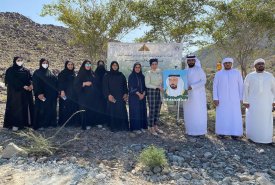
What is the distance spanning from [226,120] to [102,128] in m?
2.48

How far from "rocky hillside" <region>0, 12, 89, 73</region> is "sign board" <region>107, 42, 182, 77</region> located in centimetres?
1751

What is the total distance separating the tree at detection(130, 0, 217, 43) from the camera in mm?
10273

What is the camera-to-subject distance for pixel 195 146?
6.84 metres

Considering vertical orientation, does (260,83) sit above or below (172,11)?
below

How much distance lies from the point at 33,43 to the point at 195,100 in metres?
28.0

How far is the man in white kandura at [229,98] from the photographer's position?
7.25m

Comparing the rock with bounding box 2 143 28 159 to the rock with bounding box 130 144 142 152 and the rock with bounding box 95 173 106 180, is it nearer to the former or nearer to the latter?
the rock with bounding box 95 173 106 180

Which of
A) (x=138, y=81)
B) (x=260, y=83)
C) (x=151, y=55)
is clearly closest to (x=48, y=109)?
(x=138, y=81)

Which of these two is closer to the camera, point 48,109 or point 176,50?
point 48,109

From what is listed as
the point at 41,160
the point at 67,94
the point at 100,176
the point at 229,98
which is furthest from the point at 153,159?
the point at 67,94

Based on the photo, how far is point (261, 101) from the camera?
23.5 feet

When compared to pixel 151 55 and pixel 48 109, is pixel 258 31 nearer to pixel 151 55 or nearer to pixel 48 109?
pixel 151 55

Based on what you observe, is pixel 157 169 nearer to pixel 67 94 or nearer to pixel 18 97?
pixel 67 94

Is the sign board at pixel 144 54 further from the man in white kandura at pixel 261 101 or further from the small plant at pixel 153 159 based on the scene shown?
the small plant at pixel 153 159
